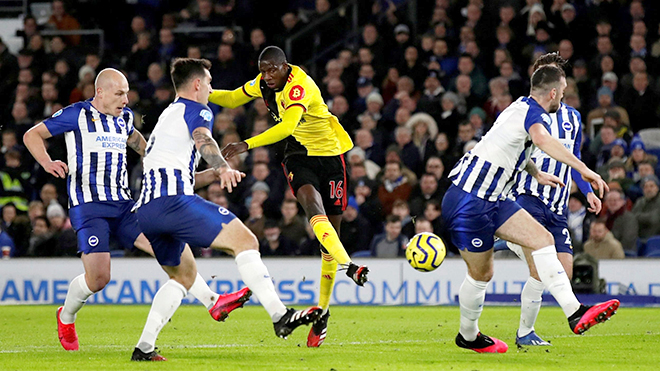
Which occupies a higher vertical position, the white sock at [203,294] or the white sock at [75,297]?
the white sock at [203,294]

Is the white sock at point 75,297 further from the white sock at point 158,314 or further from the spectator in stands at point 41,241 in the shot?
the spectator in stands at point 41,241

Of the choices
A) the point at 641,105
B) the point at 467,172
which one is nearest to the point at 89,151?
the point at 467,172

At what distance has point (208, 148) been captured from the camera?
257 inches

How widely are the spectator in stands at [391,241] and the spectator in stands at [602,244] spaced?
2.59 m

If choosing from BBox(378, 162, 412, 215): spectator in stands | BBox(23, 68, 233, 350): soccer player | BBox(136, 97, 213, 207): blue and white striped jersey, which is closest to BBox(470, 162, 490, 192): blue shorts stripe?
BBox(136, 97, 213, 207): blue and white striped jersey

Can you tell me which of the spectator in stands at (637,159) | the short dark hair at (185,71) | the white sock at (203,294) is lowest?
the white sock at (203,294)

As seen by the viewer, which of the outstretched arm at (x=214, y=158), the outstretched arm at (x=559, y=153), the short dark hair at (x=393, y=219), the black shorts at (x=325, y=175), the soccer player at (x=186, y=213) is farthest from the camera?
the short dark hair at (x=393, y=219)

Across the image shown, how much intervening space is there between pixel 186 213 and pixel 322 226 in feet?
6.71

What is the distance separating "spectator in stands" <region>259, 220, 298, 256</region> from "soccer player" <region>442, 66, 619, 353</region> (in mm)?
7363

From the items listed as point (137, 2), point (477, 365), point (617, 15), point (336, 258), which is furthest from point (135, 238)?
point (137, 2)

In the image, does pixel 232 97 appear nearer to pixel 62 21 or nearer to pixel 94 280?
pixel 94 280

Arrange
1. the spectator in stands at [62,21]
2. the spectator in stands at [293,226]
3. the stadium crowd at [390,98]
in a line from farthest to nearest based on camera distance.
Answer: the spectator in stands at [62,21]
the spectator in stands at [293,226]
the stadium crowd at [390,98]

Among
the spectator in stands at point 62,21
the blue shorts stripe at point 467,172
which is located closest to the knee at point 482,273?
the blue shorts stripe at point 467,172

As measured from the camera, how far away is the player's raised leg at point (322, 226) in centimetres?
821
